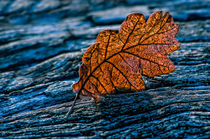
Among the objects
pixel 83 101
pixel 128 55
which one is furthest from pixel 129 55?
pixel 83 101

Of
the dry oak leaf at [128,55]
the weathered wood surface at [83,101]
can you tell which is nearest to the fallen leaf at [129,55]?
the dry oak leaf at [128,55]

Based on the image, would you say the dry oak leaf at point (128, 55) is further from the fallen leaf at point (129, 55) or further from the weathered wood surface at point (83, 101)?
the weathered wood surface at point (83, 101)

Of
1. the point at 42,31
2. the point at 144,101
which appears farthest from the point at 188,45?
the point at 42,31

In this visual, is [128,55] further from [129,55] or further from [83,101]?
[83,101]

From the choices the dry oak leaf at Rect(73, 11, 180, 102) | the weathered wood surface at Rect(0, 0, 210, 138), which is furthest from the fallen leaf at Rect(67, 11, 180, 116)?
the weathered wood surface at Rect(0, 0, 210, 138)

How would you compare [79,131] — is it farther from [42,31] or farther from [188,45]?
[42,31]
